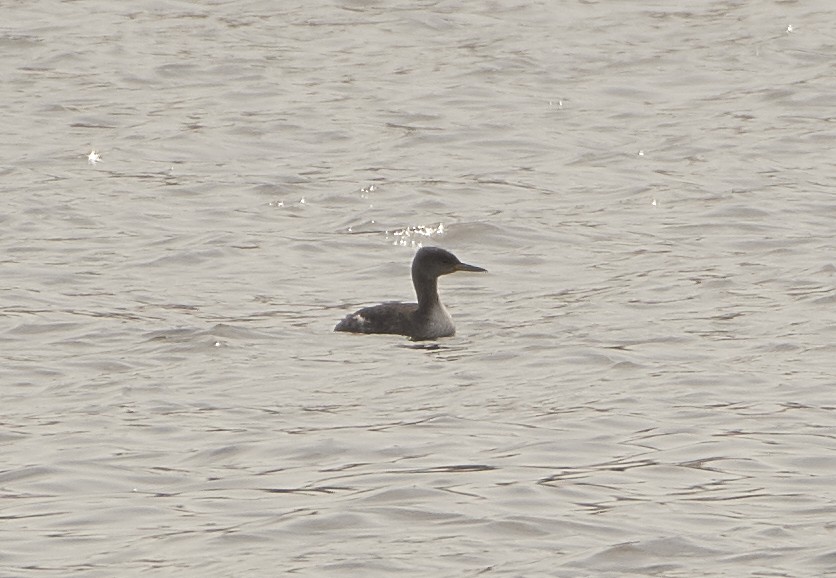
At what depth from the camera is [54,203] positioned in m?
19.7

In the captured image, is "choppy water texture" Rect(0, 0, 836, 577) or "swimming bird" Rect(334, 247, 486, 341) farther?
"swimming bird" Rect(334, 247, 486, 341)

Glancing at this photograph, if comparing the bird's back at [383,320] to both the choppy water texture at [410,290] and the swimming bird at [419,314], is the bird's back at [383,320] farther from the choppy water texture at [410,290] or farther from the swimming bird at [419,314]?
the choppy water texture at [410,290]

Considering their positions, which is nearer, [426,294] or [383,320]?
[383,320]

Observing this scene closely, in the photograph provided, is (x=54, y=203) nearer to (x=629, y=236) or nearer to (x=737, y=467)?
(x=629, y=236)

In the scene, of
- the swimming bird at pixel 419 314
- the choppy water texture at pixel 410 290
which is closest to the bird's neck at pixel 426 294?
the swimming bird at pixel 419 314

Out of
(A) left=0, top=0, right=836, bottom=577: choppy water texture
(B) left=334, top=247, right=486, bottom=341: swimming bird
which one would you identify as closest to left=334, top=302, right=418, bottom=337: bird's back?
(B) left=334, top=247, right=486, bottom=341: swimming bird

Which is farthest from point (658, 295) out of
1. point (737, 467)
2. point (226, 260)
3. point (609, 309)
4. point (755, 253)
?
point (737, 467)

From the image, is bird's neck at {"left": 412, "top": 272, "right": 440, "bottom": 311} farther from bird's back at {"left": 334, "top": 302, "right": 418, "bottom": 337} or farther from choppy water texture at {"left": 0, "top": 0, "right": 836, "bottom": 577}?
choppy water texture at {"left": 0, "top": 0, "right": 836, "bottom": 577}

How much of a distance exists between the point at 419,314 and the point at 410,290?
181 cm

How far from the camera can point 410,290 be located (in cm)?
1717

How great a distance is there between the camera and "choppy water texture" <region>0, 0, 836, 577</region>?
10344 mm

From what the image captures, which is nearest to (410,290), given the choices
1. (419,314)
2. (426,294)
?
(426,294)

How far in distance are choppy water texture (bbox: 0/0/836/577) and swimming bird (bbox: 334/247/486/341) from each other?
0.15m

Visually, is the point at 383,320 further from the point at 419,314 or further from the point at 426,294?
the point at 426,294
